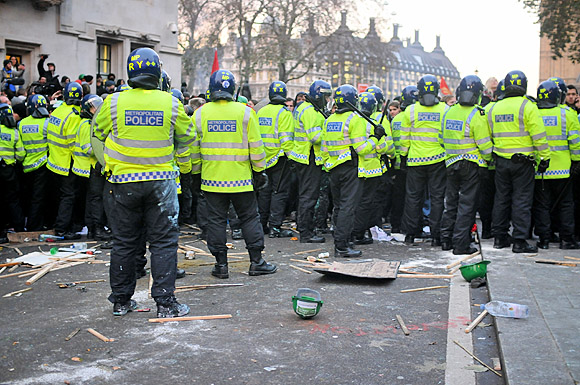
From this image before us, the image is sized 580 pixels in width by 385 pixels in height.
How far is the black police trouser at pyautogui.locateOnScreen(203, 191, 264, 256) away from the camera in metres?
7.78

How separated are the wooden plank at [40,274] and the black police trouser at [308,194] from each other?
385cm

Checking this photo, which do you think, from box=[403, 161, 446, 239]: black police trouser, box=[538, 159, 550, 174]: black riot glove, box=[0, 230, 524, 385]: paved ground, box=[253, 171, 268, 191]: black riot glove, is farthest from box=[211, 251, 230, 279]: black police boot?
box=[538, 159, 550, 174]: black riot glove

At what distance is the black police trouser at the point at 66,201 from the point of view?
10.8m

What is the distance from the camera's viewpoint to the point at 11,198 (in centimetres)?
1081

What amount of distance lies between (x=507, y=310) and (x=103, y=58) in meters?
21.5

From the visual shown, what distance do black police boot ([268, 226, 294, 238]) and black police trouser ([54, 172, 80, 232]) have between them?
3301 mm

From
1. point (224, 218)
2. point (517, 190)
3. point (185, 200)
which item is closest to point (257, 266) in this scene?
point (224, 218)

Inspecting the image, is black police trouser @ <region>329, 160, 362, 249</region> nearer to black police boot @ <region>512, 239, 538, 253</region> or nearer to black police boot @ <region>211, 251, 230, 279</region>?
black police boot @ <region>211, 251, 230, 279</region>

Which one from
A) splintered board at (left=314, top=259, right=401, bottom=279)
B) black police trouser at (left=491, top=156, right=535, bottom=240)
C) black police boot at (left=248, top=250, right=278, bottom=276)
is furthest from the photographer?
black police trouser at (left=491, top=156, right=535, bottom=240)

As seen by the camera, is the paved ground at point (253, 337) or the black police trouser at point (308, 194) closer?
the paved ground at point (253, 337)

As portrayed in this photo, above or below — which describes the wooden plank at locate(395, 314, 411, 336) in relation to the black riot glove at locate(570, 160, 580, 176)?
below

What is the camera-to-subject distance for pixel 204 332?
5.58 metres

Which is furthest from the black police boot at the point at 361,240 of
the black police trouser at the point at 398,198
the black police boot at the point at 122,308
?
the black police boot at the point at 122,308

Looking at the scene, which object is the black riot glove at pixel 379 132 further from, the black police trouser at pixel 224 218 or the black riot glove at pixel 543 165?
the black police trouser at pixel 224 218
